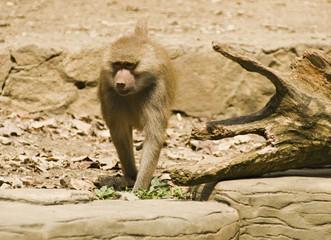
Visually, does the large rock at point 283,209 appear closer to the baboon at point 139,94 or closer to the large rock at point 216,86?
the baboon at point 139,94

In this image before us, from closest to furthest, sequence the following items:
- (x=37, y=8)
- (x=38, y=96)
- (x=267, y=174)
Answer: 1. (x=267, y=174)
2. (x=38, y=96)
3. (x=37, y=8)

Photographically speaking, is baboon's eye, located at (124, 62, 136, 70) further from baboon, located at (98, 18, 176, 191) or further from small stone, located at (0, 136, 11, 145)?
small stone, located at (0, 136, 11, 145)

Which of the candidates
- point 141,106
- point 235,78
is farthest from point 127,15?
point 141,106

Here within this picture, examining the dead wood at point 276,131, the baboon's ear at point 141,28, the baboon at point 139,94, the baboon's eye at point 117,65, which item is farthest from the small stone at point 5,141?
the dead wood at point 276,131

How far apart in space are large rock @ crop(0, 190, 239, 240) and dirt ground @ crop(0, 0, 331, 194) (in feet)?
3.67

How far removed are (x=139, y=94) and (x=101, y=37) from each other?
3.33m

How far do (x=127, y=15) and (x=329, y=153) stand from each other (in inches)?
243

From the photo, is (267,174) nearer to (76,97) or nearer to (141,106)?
(141,106)

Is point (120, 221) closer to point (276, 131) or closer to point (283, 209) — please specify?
point (283, 209)

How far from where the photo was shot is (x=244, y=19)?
31.4ft

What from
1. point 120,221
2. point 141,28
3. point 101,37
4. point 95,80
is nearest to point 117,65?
point 141,28

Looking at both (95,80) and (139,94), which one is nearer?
(139,94)

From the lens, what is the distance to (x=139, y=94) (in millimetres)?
5066

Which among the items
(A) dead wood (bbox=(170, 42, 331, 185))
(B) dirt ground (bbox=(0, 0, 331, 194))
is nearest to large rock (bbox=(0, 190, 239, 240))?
(A) dead wood (bbox=(170, 42, 331, 185))
